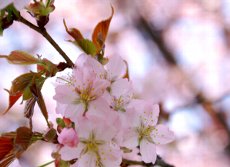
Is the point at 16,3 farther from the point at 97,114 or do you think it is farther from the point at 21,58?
the point at 97,114

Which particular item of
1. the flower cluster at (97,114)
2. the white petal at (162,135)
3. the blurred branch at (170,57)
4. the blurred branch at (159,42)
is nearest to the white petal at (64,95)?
the flower cluster at (97,114)

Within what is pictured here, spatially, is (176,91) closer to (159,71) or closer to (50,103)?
(159,71)

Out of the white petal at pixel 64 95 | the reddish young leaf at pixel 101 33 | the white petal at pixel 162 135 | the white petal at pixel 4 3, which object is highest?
the reddish young leaf at pixel 101 33

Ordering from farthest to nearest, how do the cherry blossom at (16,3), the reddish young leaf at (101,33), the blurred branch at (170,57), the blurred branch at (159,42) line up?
the blurred branch at (159,42) → the blurred branch at (170,57) → the reddish young leaf at (101,33) → the cherry blossom at (16,3)

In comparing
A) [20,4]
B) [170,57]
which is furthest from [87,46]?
[170,57]

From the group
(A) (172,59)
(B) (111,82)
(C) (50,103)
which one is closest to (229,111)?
(A) (172,59)

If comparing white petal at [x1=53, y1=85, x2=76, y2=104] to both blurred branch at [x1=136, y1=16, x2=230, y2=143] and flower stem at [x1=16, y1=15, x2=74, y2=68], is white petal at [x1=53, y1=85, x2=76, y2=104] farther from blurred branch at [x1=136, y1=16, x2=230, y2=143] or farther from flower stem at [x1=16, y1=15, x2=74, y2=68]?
blurred branch at [x1=136, y1=16, x2=230, y2=143]

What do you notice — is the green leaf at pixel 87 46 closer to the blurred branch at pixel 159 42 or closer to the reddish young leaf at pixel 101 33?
the reddish young leaf at pixel 101 33
